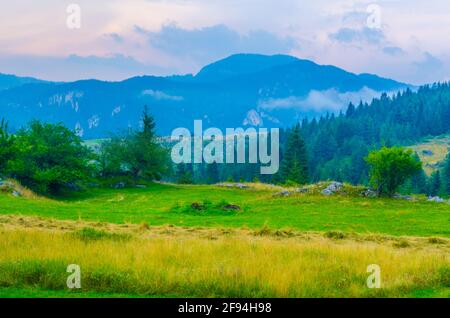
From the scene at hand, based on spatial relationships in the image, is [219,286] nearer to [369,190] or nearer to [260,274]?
[260,274]

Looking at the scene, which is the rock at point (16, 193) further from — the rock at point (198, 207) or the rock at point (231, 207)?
the rock at point (231, 207)

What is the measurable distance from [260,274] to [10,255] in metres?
7.58

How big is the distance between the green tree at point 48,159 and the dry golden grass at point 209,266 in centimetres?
3186

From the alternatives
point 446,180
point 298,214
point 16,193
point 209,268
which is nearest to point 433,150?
point 446,180

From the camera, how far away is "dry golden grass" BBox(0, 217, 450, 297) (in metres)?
12.6

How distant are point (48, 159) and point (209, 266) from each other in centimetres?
4249

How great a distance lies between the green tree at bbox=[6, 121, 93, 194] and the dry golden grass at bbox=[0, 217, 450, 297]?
3186 centimetres

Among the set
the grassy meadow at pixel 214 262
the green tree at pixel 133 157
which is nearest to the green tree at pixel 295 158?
the green tree at pixel 133 157

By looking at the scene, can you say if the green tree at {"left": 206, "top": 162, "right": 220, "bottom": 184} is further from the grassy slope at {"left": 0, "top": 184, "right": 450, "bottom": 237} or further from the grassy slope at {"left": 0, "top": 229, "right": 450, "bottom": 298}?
the grassy slope at {"left": 0, "top": 229, "right": 450, "bottom": 298}

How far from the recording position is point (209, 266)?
14031 mm

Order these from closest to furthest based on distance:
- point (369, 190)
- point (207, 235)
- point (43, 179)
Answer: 1. point (207, 235)
2. point (369, 190)
3. point (43, 179)
